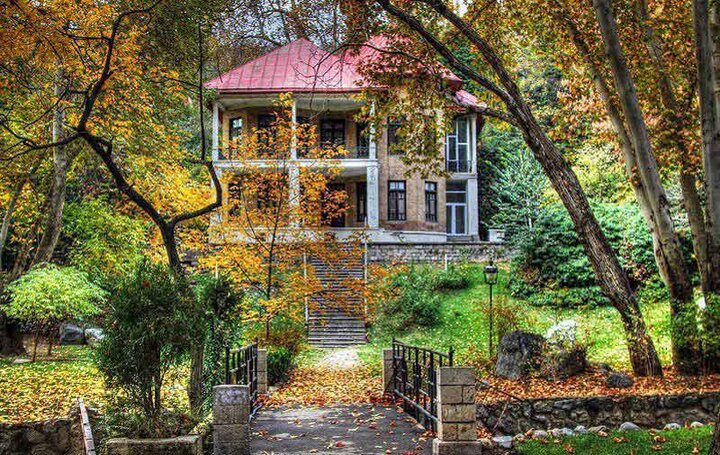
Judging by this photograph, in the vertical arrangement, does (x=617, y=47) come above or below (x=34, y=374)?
above

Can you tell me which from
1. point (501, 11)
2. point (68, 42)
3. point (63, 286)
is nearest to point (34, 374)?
point (63, 286)

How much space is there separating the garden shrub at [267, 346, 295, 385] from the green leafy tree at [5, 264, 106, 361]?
14.4ft

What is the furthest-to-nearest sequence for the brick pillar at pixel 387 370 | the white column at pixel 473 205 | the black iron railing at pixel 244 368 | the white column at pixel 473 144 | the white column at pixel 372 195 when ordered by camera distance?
the white column at pixel 473 144 < the white column at pixel 473 205 < the white column at pixel 372 195 < the brick pillar at pixel 387 370 < the black iron railing at pixel 244 368

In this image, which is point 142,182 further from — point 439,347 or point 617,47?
point 617,47

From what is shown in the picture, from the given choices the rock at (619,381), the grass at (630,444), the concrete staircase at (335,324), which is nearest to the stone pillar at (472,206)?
the concrete staircase at (335,324)

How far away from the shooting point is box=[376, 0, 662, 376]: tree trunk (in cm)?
1315

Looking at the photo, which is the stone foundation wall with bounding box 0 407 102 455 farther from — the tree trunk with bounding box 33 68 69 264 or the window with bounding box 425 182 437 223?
the window with bounding box 425 182 437 223

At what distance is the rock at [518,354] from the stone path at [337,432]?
10.7 ft

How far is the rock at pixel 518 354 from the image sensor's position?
14.2 m

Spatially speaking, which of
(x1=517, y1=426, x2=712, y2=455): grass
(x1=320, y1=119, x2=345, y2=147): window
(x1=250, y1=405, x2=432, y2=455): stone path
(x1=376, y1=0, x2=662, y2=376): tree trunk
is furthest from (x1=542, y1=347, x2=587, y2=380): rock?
(x1=320, y1=119, x2=345, y2=147): window

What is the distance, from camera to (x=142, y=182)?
20.3 m

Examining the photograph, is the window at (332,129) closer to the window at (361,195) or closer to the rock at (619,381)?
the window at (361,195)

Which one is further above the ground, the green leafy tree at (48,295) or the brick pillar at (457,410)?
the green leafy tree at (48,295)

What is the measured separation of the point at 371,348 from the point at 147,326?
15024 mm
